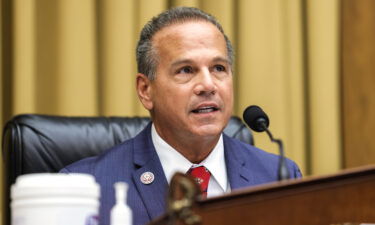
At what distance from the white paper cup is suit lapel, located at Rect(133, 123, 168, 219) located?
2.82 ft

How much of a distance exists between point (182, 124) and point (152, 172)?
205 millimetres

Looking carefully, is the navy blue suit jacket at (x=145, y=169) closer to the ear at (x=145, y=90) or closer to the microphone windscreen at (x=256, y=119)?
the ear at (x=145, y=90)

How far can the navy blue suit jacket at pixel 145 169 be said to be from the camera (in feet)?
6.72

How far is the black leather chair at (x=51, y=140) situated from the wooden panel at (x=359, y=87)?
1417 millimetres

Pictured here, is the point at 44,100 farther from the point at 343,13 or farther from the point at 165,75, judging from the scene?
the point at 343,13

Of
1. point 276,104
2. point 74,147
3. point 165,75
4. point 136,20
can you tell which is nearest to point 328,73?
point 276,104

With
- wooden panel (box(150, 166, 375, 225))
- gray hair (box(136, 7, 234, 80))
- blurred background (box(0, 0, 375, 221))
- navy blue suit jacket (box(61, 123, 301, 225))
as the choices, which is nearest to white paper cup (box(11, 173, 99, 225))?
wooden panel (box(150, 166, 375, 225))

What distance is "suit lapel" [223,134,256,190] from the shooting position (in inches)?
87.3

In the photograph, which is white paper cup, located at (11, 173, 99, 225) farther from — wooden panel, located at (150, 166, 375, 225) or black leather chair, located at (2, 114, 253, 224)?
black leather chair, located at (2, 114, 253, 224)

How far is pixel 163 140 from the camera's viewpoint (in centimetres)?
235

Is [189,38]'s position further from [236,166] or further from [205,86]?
[236,166]

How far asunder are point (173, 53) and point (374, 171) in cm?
111

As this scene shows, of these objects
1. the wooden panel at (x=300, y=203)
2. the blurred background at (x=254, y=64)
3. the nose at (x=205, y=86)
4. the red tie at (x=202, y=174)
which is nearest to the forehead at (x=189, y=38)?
the nose at (x=205, y=86)

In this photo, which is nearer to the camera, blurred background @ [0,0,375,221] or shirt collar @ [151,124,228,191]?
shirt collar @ [151,124,228,191]
